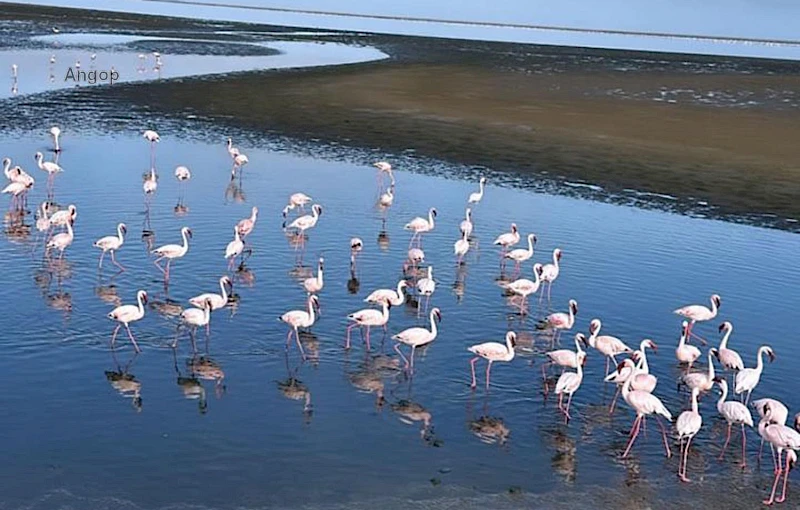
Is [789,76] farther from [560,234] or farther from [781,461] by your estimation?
[781,461]

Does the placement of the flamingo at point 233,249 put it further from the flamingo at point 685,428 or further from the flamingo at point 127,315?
the flamingo at point 685,428

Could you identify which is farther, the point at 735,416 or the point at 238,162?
the point at 238,162

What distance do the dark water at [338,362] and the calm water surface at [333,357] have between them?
4 cm

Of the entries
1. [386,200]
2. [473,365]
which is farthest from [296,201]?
[473,365]

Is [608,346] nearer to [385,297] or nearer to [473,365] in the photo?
[473,365]

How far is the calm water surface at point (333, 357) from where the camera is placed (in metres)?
13.0

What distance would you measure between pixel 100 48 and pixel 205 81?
15.5m

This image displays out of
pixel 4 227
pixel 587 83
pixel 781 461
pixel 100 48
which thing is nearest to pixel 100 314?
pixel 4 227

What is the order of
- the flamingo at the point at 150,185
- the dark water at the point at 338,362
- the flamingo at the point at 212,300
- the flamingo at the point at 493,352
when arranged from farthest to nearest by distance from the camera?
the flamingo at the point at 150,185
the flamingo at the point at 212,300
the flamingo at the point at 493,352
the dark water at the point at 338,362

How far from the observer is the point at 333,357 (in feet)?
54.1

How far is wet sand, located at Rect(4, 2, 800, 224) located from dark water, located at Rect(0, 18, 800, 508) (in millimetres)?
4817

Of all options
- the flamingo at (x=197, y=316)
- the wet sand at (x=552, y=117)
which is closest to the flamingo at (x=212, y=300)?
the flamingo at (x=197, y=316)

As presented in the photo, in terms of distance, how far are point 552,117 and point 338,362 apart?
24.5m

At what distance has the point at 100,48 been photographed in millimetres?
58375
